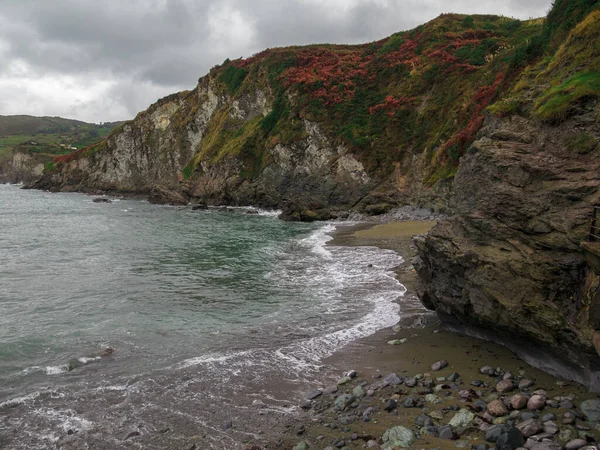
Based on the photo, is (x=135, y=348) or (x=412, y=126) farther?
(x=412, y=126)

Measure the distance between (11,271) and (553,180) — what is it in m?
24.0

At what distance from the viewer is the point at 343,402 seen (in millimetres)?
8180

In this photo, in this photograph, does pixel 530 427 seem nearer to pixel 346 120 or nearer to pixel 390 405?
pixel 390 405

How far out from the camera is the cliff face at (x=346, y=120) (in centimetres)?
4666

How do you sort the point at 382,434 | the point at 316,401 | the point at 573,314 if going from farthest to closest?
the point at 316,401
the point at 573,314
the point at 382,434

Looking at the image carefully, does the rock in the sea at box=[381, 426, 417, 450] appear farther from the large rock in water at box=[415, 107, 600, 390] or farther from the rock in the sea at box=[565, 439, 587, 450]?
the large rock in water at box=[415, 107, 600, 390]

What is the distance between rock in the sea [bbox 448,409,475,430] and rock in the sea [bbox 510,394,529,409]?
0.76m

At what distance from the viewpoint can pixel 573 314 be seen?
7.60 m

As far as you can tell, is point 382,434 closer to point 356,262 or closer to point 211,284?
point 211,284

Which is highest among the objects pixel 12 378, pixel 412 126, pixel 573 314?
pixel 412 126

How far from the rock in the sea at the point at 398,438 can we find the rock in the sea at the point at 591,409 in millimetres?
2626

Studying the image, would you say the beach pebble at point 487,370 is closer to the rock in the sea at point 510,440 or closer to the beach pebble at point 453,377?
the beach pebble at point 453,377

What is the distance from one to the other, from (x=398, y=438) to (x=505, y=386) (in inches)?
100.0

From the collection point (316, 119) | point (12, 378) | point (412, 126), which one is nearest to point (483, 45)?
point (412, 126)
